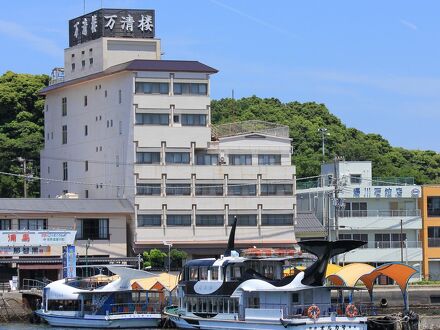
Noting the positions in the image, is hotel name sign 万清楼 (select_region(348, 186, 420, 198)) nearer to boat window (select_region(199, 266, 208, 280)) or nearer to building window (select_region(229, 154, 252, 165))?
building window (select_region(229, 154, 252, 165))

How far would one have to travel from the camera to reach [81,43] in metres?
107

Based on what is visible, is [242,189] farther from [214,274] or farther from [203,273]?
[214,274]

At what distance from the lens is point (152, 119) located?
97750mm

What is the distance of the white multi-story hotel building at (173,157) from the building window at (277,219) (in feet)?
0.27

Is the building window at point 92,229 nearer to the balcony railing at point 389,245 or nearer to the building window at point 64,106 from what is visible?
the building window at point 64,106

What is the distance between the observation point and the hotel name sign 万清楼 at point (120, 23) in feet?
339

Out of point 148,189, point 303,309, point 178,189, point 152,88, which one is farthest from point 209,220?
point 303,309

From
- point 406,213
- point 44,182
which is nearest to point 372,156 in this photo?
point 406,213

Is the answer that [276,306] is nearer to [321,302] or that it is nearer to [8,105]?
[321,302]

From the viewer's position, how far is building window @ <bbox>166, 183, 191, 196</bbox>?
320 feet

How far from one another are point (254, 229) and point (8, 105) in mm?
32496

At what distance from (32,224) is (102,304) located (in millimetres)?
24566

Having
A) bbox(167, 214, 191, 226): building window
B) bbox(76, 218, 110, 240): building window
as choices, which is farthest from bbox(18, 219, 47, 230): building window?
bbox(167, 214, 191, 226): building window

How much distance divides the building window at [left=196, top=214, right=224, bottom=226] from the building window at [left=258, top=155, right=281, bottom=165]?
6425mm
